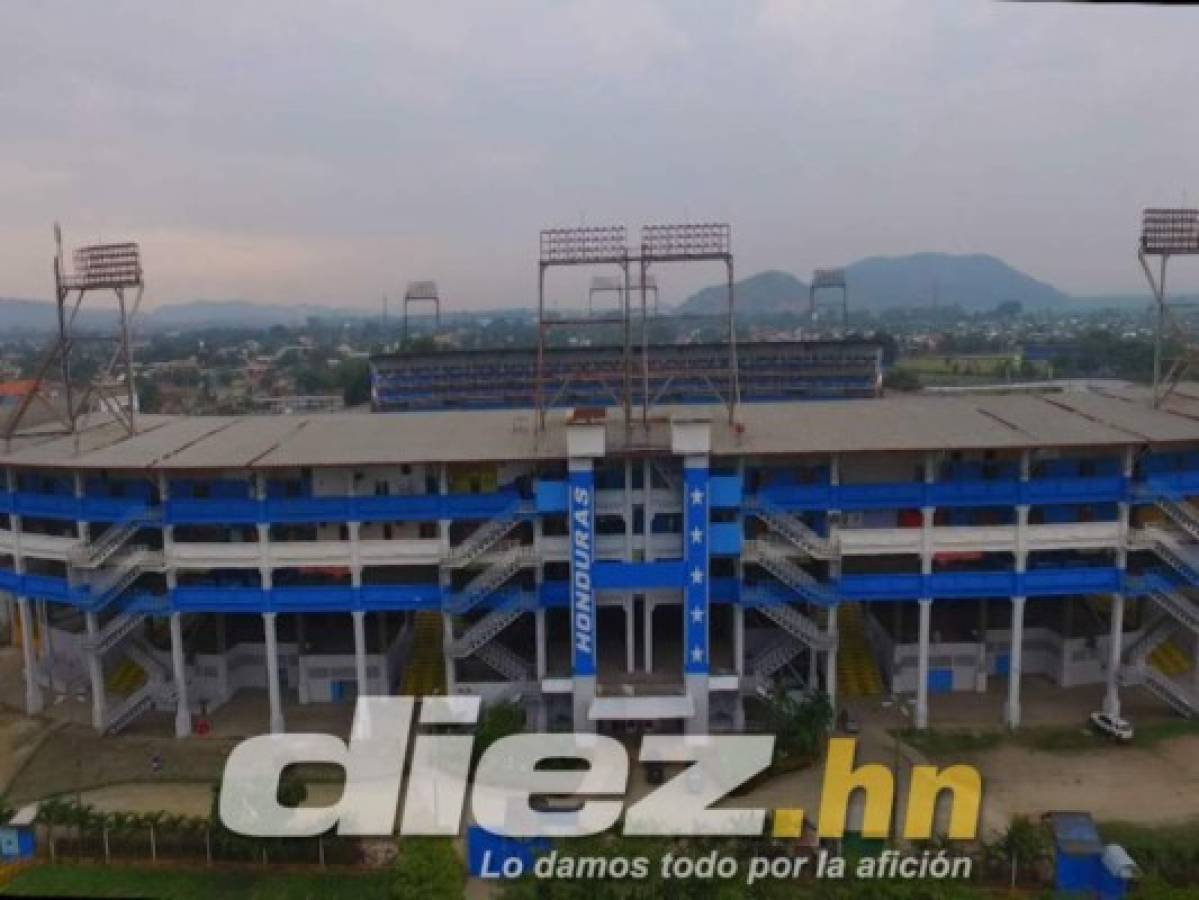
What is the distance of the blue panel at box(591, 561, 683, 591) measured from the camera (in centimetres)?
3431

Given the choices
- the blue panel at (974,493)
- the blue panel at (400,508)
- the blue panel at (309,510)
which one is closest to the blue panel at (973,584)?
the blue panel at (974,493)

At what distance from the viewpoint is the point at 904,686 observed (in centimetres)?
3928

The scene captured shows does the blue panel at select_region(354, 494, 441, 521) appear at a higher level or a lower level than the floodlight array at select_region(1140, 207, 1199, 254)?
lower

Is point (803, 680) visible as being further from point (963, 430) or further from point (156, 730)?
point (156, 730)

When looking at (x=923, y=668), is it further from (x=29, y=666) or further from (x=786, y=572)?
(x=29, y=666)

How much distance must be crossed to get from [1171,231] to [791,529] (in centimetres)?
2089

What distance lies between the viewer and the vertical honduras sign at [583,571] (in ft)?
112

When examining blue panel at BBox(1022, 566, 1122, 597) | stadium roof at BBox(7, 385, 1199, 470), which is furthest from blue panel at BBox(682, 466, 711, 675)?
blue panel at BBox(1022, 566, 1122, 597)

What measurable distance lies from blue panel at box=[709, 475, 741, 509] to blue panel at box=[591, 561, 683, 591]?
2586 millimetres

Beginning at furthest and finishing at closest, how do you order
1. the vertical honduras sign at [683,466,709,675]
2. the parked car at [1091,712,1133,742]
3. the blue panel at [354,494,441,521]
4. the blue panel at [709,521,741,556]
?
the blue panel at [354,494,441,521] → the parked car at [1091,712,1133,742] → the blue panel at [709,521,741,556] → the vertical honduras sign at [683,466,709,675]

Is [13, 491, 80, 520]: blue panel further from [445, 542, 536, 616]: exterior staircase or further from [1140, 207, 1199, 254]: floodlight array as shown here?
[1140, 207, 1199, 254]: floodlight array

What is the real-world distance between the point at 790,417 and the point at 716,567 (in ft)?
26.0

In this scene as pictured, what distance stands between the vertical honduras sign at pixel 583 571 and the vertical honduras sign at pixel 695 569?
3285 millimetres

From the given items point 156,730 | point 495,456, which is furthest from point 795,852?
point 156,730
